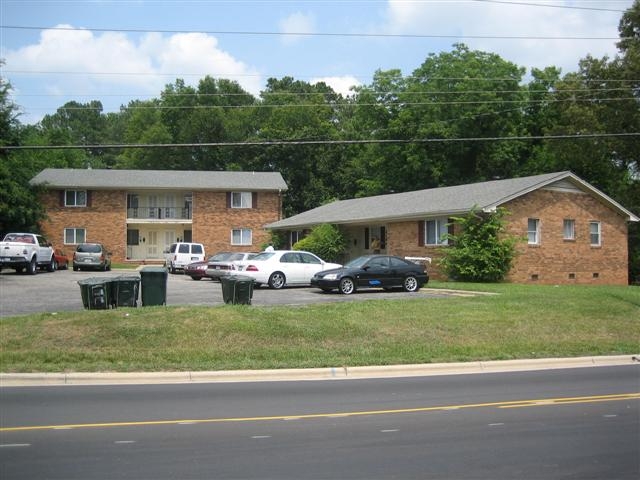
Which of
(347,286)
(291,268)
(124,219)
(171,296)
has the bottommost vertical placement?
(171,296)

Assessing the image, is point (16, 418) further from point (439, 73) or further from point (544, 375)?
point (439, 73)

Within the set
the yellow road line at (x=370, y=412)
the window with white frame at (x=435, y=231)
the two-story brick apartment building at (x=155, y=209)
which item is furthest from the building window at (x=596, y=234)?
the two-story brick apartment building at (x=155, y=209)

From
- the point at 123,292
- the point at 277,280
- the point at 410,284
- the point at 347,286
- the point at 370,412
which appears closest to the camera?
the point at 370,412

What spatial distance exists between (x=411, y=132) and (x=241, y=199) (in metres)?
14.6

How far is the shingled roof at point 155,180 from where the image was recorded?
4972 centimetres

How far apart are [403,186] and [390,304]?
3949 cm

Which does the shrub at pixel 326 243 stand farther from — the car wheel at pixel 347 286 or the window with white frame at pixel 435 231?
the car wheel at pixel 347 286

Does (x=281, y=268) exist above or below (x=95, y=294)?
above

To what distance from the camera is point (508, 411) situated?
9211mm

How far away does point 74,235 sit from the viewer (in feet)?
163

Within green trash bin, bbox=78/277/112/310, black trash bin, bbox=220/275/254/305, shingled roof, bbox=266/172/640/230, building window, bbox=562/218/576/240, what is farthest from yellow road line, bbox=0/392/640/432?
building window, bbox=562/218/576/240

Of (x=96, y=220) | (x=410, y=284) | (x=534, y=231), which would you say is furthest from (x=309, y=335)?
(x=96, y=220)

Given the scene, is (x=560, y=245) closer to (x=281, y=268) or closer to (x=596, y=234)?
(x=596, y=234)

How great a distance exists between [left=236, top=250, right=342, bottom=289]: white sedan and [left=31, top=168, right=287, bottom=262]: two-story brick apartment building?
80.1 ft
